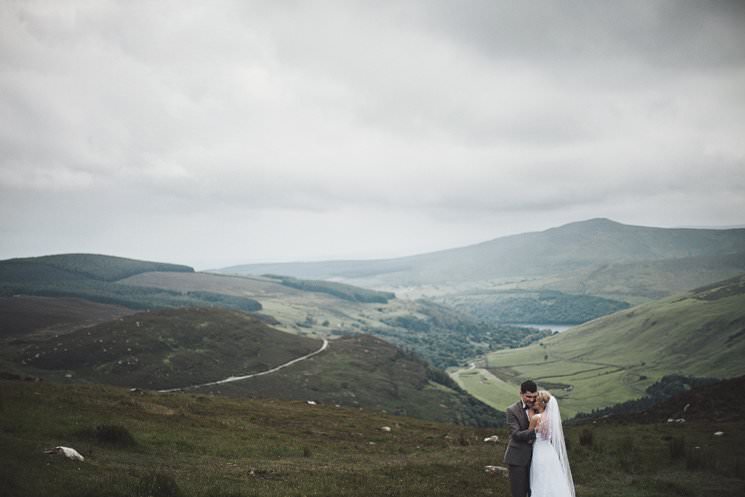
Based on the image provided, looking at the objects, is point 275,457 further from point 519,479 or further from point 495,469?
point 519,479

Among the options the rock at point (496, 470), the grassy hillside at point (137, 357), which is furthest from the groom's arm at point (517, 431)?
the grassy hillside at point (137, 357)

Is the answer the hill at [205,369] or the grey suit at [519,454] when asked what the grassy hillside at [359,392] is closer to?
the hill at [205,369]

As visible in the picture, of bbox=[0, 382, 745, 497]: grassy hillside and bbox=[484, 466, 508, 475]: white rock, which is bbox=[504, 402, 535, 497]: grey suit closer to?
bbox=[0, 382, 745, 497]: grassy hillside

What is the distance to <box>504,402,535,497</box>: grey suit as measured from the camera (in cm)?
1436

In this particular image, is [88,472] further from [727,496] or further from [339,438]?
[727,496]

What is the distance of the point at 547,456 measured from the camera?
1415 centimetres

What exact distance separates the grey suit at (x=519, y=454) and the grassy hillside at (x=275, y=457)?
6321 millimetres

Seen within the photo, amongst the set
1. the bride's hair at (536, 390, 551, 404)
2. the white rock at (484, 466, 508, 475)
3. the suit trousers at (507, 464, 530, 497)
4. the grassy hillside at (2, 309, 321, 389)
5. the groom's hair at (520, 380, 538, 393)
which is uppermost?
the groom's hair at (520, 380, 538, 393)

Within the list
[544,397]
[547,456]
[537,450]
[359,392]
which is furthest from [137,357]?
[544,397]

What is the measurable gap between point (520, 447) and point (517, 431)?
563mm

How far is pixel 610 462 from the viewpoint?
28.5 meters

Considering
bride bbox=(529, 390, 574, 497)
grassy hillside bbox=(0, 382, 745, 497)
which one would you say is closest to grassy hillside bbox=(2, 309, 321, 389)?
grassy hillside bbox=(0, 382, 745, 497)

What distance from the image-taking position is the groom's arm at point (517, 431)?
14078 mm

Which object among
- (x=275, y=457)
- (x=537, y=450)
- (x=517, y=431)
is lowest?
(x=275, y=457)
